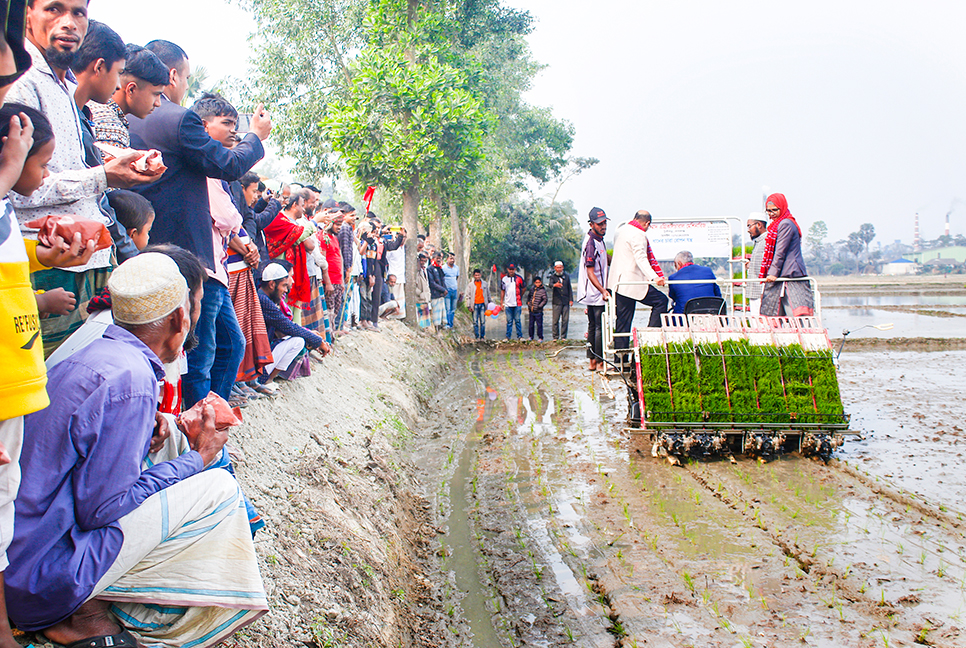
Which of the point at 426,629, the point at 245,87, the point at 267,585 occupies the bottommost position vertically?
the point at 426,629

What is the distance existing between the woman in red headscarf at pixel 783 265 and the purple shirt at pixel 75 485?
22.6 feet

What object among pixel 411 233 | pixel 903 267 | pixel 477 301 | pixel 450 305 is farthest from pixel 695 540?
pixel 903 267

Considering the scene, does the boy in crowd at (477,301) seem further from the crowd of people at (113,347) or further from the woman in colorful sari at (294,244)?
the crowd of people at (113,347)

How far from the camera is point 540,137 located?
3678 centimetres

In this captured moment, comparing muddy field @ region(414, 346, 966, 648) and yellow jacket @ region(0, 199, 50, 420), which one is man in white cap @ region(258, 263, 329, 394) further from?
yellow jacket @ region(0, 199, 50, 420)

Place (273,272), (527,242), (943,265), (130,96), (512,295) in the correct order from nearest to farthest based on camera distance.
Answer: (130,96), (273,272), (512,295), (527,242), (943,265)

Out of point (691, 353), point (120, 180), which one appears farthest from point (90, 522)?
point (691, 353)

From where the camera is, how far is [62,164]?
3.02 m

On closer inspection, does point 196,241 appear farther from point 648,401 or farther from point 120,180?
point 648,401

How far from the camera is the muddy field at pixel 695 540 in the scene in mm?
3809

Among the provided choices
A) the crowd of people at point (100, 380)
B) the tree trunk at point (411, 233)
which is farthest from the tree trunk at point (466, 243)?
the crowd of people at point (100, 380)

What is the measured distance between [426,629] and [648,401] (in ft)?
11.3

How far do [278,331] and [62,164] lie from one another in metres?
3.34

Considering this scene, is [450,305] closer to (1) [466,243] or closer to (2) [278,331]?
(2) [278,331]
